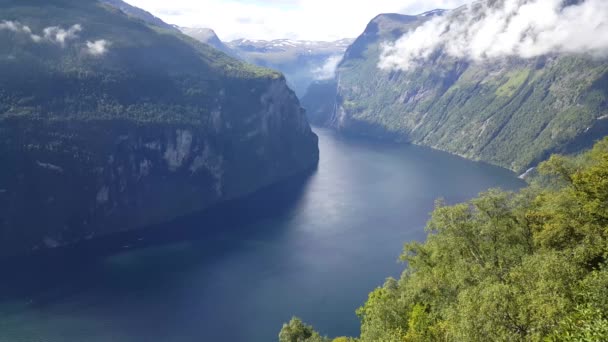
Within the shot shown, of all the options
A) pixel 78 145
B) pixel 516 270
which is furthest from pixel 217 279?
pixel 516 270

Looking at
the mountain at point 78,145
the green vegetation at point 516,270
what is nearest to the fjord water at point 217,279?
the mountain at point 78,145

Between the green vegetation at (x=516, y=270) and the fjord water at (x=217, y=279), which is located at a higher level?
the green vegetation at (x=516, y=270)

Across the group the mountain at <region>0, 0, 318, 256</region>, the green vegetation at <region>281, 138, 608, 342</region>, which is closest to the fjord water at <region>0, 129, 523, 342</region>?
the mountain at <region>0, 0, 318, 256</region>

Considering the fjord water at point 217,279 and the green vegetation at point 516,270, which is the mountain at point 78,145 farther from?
the green vegetation at point 516,270

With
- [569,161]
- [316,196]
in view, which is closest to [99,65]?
[316,196]

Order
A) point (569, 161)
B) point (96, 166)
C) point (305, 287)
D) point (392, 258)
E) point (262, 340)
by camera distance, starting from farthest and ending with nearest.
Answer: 1. point (96, 166)
2. point (392, 258)
3. point (305, 287)
4. point (262, 340)
5. point (569, 161)

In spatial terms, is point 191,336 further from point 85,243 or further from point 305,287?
point 85,243
